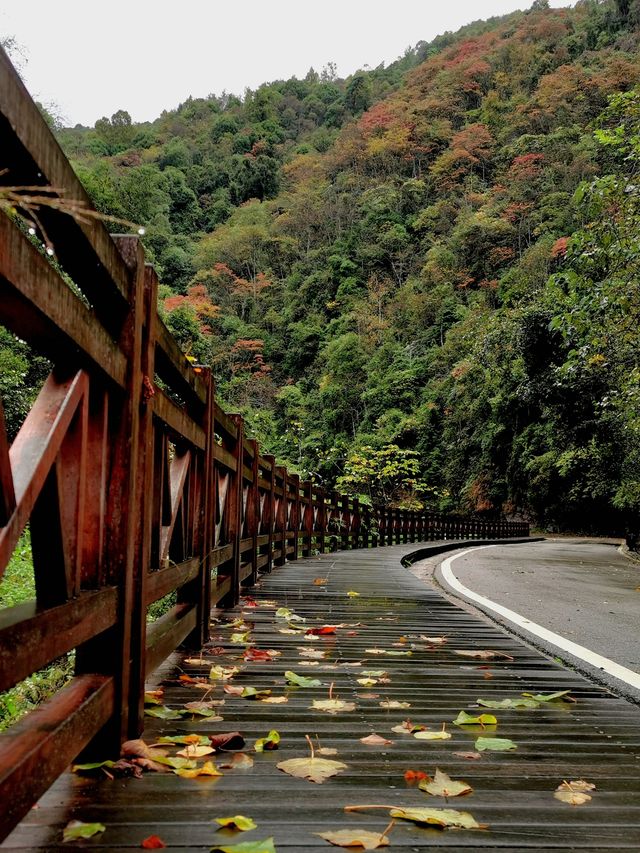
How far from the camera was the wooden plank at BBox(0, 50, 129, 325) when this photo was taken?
121cm

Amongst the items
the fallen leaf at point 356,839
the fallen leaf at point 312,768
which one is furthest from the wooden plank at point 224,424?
the fallen leaf at point 356,839

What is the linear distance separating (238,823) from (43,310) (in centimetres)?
130

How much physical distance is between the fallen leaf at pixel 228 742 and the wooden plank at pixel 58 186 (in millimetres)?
1427

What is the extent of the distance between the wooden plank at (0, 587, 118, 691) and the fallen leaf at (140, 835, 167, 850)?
18.8 inches

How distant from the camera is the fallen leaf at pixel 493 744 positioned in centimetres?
246

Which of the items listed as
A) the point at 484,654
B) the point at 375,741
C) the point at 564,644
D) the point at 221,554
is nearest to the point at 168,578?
the point at 375,741

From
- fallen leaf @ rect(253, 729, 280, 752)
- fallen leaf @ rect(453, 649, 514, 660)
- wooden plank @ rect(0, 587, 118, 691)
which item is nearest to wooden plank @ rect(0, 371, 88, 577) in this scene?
wooden plank @ rect(0, 587, 118, 691)

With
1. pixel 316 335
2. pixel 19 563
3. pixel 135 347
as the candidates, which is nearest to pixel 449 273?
pixel 316 335

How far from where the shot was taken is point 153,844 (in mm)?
1622

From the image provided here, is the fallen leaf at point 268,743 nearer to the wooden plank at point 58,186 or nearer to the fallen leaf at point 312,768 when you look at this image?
the fallen leaf at point 312,768

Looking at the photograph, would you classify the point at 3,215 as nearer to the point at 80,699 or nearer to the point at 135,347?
the point at 135,347

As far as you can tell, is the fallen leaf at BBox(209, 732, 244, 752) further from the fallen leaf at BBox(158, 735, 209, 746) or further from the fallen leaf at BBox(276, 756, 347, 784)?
the fallen leaf at BBox(276, 756, 347, 784)

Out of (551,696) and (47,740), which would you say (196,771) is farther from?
(551,696)

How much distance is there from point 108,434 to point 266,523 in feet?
19.6
